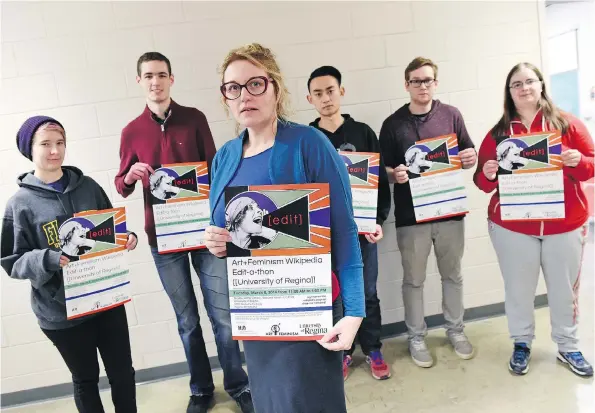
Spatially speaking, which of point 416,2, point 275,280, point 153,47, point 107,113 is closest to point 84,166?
point 107,113

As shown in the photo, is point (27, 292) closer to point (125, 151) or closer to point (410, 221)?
point (125, 151)

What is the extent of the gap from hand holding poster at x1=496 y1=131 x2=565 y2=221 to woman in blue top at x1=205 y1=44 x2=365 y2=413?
1415 mm

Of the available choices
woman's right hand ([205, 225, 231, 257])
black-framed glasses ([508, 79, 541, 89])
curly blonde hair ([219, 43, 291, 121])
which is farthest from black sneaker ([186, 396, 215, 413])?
black-framed glasses ([508, 79, 541, 89])

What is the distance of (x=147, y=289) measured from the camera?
2.63 m

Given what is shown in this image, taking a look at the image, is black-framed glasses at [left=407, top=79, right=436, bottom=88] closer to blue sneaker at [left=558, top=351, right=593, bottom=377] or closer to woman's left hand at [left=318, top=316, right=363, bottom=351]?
woman's left hand at [left=318, top=316, right=363, bottom=351]

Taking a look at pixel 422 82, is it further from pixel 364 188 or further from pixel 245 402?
pixel 245 402

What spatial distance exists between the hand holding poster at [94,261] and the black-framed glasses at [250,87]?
1.03 meters

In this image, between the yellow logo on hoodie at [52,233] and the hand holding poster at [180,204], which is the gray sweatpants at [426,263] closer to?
the hand holding poster at [180,204]

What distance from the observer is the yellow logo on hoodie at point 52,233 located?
1.70 m

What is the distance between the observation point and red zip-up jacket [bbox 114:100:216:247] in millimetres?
2104

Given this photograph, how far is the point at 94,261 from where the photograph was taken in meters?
1.81

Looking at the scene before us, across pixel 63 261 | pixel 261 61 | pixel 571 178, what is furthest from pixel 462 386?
pixel 63 261

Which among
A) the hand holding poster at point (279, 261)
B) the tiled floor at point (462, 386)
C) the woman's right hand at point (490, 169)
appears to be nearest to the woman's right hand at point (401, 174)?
the woman's right hand at point (490, 169)

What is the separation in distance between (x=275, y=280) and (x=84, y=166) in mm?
1961
